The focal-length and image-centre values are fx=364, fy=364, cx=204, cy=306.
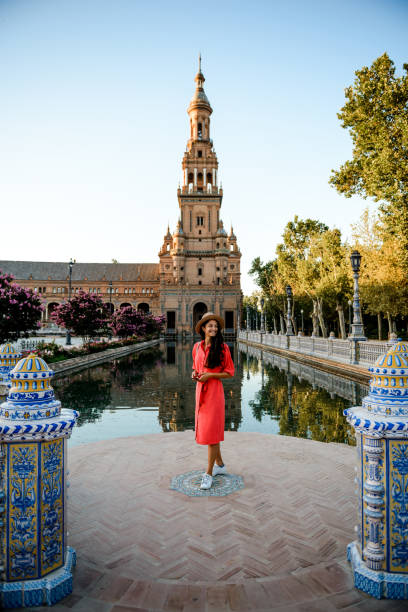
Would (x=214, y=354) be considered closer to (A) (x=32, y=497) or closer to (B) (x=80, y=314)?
(A) (x=32, y=497)

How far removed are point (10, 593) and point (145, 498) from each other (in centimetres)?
179

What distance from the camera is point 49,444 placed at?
8.81 feet

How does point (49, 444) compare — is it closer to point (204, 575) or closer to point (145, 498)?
point (204, 575)

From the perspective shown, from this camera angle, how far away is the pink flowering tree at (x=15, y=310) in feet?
52.2

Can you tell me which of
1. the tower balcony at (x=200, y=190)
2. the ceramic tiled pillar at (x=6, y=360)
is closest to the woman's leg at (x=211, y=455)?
the ceramic tiled pillar at (x=6, y=360)

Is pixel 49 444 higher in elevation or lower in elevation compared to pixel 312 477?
higher

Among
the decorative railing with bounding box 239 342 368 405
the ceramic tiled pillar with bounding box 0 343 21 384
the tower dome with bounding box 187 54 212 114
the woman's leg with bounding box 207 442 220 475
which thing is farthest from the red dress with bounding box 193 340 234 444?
the tower dome with bounding box 187 54 212 114

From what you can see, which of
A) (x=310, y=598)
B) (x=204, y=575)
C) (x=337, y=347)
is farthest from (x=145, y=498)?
(x=337, y=347)

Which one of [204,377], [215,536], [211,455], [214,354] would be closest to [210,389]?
[204,377]

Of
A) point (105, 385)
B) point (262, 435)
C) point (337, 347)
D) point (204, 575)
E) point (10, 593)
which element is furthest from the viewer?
point (337, 347)

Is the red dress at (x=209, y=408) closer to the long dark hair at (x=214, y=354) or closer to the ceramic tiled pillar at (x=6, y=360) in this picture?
the long dark hair at (x=214, y=354)

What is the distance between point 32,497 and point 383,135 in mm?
17460

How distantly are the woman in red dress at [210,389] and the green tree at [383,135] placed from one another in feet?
43.4

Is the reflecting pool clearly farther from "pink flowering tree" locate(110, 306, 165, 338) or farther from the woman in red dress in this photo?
"pink flowering tree" locate(110, 306, 165, 338)
